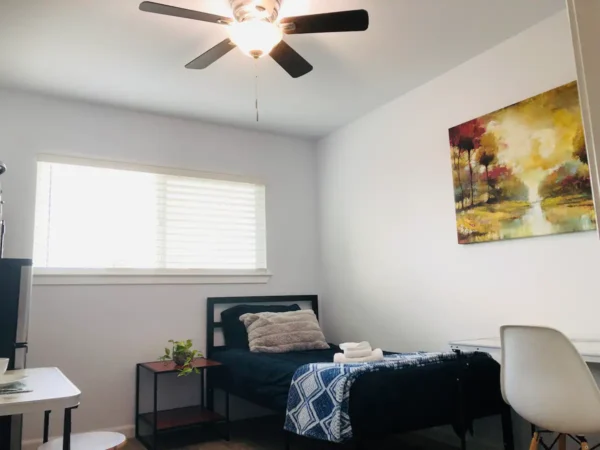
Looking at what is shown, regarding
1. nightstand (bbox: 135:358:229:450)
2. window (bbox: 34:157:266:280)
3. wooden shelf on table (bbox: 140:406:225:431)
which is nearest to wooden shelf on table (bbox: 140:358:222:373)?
nightstand (bbox: 135:358:229:450)

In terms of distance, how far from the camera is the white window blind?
365 cm

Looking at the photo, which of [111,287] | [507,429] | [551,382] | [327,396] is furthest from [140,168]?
[551,382]

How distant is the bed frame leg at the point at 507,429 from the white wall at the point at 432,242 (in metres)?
0.35

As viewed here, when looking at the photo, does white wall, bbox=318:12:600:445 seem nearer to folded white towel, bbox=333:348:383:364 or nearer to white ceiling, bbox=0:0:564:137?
white ceiling, bbox=0:0:564:137

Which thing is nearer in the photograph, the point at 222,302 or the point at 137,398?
the point at 137,398

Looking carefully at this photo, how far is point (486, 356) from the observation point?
2664 millimetres

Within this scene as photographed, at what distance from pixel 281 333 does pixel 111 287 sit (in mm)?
1342

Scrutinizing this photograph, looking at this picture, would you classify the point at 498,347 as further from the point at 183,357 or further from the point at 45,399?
the point at 183,357

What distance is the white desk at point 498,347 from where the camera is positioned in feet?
6.55

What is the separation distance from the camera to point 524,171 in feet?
9.44

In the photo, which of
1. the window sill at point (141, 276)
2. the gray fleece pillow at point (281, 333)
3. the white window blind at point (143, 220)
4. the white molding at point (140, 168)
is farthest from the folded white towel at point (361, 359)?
the white molding at point (140, 168)

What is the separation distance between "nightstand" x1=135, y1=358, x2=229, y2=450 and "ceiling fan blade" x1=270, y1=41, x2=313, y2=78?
84.7 inches

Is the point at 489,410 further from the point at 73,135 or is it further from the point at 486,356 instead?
the point at 73,135

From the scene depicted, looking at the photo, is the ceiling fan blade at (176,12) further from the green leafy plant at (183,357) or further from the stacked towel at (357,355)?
the green leafy plant at (183,357)
